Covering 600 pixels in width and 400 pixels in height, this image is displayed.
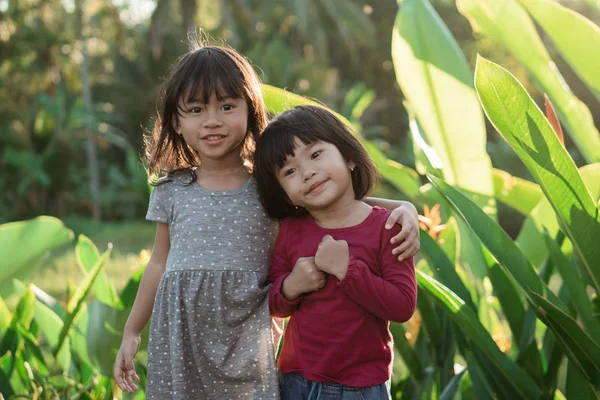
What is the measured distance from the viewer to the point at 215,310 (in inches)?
58.3

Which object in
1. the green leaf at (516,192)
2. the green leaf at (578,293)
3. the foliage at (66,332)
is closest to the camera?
the green leaf at (578,293)

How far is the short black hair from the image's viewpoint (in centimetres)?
145

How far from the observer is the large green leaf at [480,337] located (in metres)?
1.62

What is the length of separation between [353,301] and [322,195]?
21 centimetres

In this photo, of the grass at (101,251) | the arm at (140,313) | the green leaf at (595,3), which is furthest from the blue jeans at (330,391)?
the grass at (101,251)

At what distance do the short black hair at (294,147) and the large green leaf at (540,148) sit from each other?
27 cm

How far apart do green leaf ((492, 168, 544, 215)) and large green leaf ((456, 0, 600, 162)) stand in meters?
0.22

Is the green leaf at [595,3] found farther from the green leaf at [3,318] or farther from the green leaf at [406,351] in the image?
the green leaf at [3,318]

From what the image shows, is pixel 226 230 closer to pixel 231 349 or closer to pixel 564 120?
pixel 231 349

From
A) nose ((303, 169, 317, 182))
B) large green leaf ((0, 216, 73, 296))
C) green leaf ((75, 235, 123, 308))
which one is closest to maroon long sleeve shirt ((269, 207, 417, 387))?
nose ((303, 169, 317, 182))

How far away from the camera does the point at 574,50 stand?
1.98 metres

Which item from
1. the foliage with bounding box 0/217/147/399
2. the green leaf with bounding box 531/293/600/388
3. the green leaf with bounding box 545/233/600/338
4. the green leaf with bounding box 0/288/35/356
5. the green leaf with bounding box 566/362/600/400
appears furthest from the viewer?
the green leaf with bounding box 0/288/35/356

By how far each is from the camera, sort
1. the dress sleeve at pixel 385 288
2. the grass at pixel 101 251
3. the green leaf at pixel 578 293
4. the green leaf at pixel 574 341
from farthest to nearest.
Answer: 1. the grass at pixel 101 251
2. the green leaf at pixel 578 293
3. the green leaf at pixel 574 341
4. the dress sleeve at pixel 385 288

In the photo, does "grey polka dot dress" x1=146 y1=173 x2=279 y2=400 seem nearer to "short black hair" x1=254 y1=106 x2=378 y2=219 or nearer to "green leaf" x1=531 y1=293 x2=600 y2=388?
"short black hair" x1=254 y1=106 x2=378 y2=219
